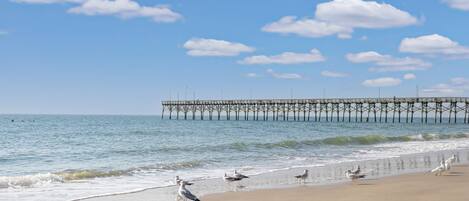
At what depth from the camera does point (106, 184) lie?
511 inches

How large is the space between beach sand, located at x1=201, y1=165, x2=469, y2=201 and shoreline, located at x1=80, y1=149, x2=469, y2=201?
42 cm

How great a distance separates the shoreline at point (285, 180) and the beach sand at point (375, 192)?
42 cm

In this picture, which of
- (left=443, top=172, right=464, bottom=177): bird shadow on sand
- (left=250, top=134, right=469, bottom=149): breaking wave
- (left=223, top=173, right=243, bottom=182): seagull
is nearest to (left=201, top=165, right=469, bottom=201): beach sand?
(left=443, top=172, right=464, bottom=177): bird shadow on sand

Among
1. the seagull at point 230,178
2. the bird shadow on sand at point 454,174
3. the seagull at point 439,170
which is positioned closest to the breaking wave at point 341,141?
the bird shadow on sand at point 454,174

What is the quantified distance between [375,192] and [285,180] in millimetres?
3037

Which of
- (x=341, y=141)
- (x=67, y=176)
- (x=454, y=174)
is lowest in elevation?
Answer: (x=341, y=141)

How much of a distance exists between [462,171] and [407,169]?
1422 millimetres

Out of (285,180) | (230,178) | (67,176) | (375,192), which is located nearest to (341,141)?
(285,180)

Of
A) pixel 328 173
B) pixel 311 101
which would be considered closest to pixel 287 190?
pixel 328 173

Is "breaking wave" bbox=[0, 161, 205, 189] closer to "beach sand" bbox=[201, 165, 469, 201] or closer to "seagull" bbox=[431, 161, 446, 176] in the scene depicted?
"beach sand" bbox=[201, 165, 469, 201]

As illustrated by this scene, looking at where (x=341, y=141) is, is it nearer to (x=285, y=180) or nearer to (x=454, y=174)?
(x=454, y=174)

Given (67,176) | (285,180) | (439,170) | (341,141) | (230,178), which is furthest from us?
(341,141)

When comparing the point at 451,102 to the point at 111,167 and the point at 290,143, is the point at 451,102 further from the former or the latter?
the point at 111,167

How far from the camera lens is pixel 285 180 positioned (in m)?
13.1
